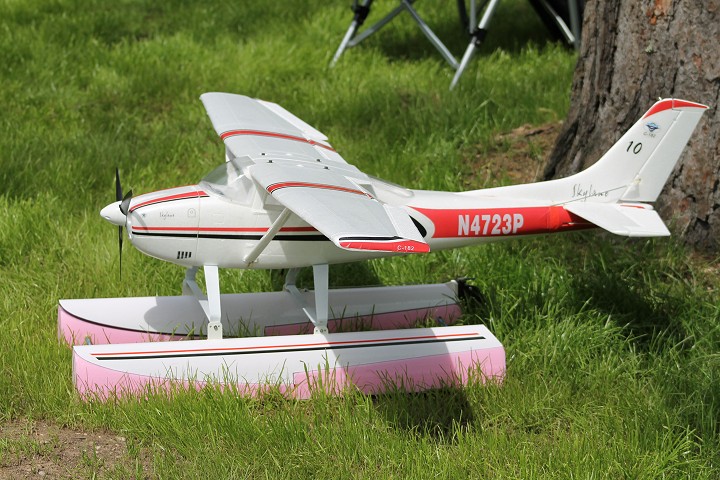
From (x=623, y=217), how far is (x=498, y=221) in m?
0.64

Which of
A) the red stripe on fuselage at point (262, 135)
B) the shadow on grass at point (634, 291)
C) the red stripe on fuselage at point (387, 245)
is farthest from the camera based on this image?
the shadow on grass at point (634, 291)

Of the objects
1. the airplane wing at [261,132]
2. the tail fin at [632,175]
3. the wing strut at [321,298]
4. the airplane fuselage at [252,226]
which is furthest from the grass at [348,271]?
the airplane wing at [261,132]

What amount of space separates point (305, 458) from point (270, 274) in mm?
1845

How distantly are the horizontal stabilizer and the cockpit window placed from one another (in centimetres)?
167

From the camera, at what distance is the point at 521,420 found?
400 centimetres

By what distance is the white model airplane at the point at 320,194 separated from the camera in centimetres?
423

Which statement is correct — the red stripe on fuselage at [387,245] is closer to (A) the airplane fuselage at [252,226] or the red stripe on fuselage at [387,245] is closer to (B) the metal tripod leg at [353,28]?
(A) the airplane fuselage at [252,226]

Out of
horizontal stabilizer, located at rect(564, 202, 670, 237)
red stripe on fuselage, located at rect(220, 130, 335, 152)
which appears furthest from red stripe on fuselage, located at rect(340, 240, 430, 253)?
red stripe on fuselage, located at rect(220, 130, 335, 152)

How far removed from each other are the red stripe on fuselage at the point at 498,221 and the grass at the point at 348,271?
1.58 ft

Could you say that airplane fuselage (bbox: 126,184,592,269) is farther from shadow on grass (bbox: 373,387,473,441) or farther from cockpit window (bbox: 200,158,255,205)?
shadow on grass (bbox: 373,387,473,441)

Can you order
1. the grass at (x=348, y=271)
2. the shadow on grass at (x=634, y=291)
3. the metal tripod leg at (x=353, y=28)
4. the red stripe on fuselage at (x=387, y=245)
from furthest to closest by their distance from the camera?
the metal tripod leg at (x=353, y=28)
the shadow on grass at (x=634, y=291)
the grass at (x=348, y=271)
the red stripe on fuselage at (x=387, y=245)

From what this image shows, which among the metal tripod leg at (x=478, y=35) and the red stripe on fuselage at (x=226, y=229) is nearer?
the red stripe on fuselage at (x=226, y=229)

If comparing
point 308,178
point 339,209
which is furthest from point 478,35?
point 339,209

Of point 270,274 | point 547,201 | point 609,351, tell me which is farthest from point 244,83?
point 609,351
